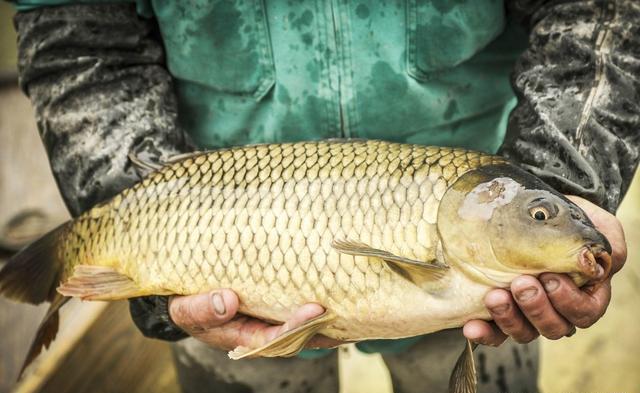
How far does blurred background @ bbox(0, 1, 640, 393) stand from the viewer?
8.02ft

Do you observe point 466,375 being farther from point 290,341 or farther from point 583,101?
point 583,101

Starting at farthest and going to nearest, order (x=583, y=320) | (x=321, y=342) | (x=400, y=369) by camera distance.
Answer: (x=400, y=369), (x=321, y=342), (x=583, y=320)

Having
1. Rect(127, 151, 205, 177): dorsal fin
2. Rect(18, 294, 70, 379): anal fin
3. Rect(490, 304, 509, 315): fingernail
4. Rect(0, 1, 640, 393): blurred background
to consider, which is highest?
Rect(127, 151, 205, 177): dorsal fin

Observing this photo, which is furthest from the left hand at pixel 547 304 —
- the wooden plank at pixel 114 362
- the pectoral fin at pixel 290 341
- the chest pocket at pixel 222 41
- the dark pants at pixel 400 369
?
the wooden plank at pixel 114 362

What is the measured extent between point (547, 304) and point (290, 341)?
439 mm

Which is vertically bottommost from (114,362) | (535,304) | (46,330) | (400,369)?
(114,362)

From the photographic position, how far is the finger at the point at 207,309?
1.35 meters

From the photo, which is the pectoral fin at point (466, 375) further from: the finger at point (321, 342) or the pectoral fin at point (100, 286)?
the pectoral fin at point (100, 286)

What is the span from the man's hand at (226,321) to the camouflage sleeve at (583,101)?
0.51 m

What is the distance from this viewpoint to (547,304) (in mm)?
1189

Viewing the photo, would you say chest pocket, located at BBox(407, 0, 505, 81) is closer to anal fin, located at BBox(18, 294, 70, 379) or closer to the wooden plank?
anal fin, located at BBox(18, 294, 70, 379)

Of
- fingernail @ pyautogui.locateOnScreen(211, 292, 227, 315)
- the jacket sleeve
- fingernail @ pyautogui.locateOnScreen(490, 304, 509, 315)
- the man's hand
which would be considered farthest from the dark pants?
fingernail @ pyautogui.locateOnScreen(490, 304, 509, 315)

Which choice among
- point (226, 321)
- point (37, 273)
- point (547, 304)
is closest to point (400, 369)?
point (226, 321)

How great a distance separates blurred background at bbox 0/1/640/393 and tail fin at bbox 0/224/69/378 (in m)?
0.71
